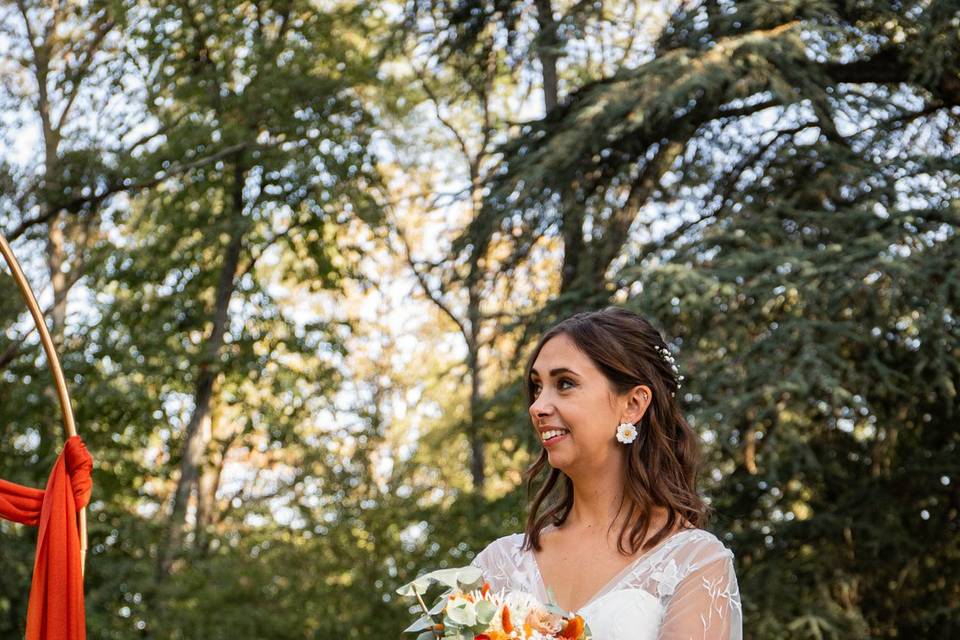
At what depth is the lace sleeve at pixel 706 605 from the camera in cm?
259

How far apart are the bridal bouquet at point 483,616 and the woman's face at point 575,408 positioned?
38 cm

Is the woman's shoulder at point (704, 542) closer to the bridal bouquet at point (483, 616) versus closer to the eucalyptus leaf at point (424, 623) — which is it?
the bridal bouquet at point (483, 616)

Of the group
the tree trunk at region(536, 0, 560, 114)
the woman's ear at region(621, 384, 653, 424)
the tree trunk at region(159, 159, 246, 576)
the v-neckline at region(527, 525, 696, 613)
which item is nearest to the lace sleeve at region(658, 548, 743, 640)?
the v-neckline at region(527, 525, 696, 613)

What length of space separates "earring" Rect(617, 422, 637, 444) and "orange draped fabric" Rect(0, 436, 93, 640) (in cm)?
186

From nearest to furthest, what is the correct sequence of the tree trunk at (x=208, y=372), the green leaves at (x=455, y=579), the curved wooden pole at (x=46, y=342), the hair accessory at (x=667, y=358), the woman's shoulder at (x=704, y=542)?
1. the green leaves at (x=455, y=579)
2. the woman's shoulder at (x=704, y=542)
3. the hair accessory at (x=667, y=358)
4. the curved wooden pole at (x=46, y=342)
5. the tree trunk at (x=208, y=372)

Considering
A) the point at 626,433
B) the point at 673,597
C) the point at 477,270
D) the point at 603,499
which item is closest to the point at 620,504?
the point at 603,499

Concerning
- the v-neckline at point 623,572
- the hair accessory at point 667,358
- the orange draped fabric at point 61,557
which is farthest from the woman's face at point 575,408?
the orange draped fabric at point 61,557

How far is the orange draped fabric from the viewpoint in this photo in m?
3.85

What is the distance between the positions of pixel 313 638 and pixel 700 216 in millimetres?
4010

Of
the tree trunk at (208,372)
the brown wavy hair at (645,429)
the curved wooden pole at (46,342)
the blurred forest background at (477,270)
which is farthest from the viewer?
the tree trunk at (208,372)

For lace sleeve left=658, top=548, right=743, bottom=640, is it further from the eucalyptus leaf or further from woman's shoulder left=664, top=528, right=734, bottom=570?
the eucalyptus leaf

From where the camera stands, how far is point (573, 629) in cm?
235

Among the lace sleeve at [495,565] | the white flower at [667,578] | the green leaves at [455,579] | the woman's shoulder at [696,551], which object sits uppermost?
the lace sleeve at [495,565]

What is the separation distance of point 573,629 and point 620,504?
1.73 ft
